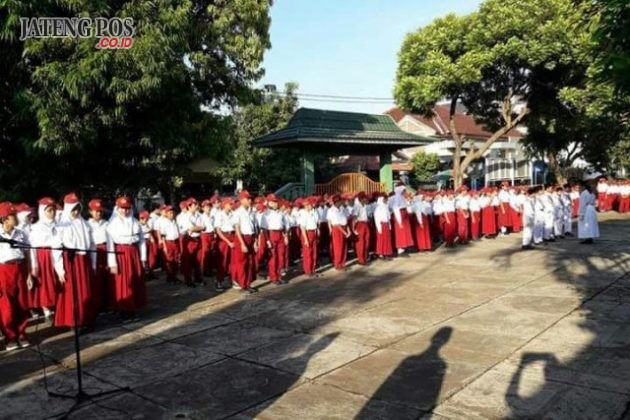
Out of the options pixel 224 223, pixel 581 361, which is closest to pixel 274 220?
pixel 224 223

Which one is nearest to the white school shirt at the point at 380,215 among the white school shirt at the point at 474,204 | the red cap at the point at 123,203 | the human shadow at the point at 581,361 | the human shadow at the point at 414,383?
the white school shirt at the point at 474,204

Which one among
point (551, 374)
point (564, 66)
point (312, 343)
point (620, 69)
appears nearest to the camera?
point (620, 69)

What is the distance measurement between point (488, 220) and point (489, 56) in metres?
6.55

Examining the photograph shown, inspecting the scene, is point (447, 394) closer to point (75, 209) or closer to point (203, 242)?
point (75, 209)

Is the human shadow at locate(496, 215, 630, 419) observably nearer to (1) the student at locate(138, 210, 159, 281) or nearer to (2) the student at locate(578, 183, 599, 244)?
(2) the student at locate(578, 183, 599, 244)

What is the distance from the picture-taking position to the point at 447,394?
4535 millimetres

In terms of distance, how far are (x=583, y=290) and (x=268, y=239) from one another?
5324mm

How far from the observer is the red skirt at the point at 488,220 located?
15398mm

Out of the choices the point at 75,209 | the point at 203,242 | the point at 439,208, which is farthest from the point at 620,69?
the point at 439,208

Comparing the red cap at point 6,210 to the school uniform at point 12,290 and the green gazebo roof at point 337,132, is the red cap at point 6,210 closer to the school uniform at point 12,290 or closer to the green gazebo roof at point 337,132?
the school uniform at point 12,290

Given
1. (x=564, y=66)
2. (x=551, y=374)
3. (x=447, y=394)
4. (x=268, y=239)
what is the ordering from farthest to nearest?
1. (x=564, y=66)
2. (x=268, y=239)
3. (x=551, y=374)
4. (x=447, y=394)

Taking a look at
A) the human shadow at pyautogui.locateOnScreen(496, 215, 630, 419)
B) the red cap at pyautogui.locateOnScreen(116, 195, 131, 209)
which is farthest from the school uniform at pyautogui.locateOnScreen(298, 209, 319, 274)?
the human shadow at pyautogui.locateOnScreen(496, 215, 630, 419)

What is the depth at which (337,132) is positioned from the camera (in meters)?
17.8

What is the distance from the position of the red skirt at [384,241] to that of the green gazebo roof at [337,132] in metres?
5.51
